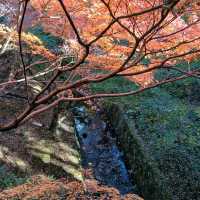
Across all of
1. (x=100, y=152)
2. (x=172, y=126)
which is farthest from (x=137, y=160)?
(x=172, y=126)

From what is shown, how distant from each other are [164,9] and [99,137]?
36.0 ft

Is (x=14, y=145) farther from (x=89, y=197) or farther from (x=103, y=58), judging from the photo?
(x=89, y=197)

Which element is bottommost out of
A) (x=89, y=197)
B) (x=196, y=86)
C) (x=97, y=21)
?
(x=89, y=197)

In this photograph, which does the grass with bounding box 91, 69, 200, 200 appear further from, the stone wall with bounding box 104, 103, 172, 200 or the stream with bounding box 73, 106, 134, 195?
the stream with bounding box 73, 106, 134, 195

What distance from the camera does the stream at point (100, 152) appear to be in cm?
1138

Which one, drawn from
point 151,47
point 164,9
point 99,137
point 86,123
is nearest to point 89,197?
point 151,47

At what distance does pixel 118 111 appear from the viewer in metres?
14.1


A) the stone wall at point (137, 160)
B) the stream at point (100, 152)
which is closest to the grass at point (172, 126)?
the stone wall at point (137, 160)

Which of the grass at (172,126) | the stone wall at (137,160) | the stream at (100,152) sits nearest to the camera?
the stone wall at (137,160)

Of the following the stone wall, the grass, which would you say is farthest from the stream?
the grass

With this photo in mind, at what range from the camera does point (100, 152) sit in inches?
506

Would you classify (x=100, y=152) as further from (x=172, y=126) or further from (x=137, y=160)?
(x=172, y=126)

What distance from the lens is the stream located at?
11380 millimetres

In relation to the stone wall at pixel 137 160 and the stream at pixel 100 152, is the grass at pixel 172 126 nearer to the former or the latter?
the stone wall at pixel 137 160
